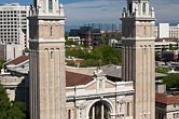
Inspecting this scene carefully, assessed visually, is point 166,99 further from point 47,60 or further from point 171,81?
point 47,60

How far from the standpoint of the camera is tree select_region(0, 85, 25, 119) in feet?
164

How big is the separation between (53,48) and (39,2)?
15.3 feet

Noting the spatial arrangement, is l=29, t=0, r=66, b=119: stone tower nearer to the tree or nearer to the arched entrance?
the tree

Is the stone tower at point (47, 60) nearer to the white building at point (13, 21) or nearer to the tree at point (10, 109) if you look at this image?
the tree at point (10, 109)

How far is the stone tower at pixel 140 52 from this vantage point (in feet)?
171

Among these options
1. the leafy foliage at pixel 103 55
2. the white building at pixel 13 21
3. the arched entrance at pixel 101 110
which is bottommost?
the arched entrance at pixel 101 110

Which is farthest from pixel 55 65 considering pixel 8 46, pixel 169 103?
pixel 8 46

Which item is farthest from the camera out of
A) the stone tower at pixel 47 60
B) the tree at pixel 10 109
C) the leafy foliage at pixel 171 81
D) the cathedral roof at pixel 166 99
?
the leafy foliage at pixel 171 81

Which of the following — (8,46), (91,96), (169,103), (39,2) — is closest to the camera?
(39,2)

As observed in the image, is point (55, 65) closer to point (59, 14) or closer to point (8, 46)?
point (59, 14)

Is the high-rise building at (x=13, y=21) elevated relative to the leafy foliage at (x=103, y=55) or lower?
elevated

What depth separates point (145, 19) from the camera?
5222 centimetres

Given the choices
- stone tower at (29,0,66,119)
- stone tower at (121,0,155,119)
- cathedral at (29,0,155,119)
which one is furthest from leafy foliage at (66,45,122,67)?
stone tower at (29,0,66,119)

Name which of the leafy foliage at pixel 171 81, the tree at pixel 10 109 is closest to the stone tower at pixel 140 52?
the tree at pixel 10 109
